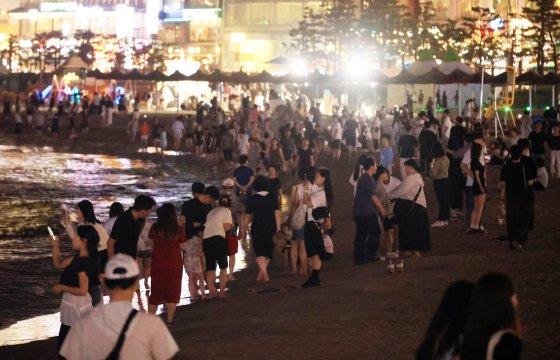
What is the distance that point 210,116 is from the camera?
56906 mm

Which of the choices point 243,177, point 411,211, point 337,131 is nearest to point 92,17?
point 337,131

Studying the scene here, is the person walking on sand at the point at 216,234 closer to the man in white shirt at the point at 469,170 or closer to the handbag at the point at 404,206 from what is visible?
the handbag at the point at 404,206

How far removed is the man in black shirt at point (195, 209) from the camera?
1259cm

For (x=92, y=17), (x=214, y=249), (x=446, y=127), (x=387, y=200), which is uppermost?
(x=92, y=17)

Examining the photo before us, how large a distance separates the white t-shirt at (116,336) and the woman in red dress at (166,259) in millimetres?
5313

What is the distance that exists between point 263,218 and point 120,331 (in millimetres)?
8766

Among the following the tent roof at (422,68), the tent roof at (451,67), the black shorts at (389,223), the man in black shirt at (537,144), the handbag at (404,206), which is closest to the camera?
the handbag at (404,206)

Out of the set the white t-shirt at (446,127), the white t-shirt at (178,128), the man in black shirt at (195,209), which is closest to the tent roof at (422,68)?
the white t-shirt at (178,128)

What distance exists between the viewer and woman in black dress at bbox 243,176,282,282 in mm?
14000

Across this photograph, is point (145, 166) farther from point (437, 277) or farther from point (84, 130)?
point (437, 277)

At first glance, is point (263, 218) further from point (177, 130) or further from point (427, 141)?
point (177, 130)

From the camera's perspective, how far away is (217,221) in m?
12.8

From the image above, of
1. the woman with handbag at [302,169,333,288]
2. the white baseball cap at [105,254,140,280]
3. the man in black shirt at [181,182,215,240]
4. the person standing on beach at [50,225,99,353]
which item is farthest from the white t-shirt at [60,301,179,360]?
the woman with handbag at [302,169,333,288]

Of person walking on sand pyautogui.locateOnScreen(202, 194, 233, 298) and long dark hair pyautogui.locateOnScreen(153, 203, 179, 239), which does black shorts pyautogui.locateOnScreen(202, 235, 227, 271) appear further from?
long dark hair pyautogui.locateOnScreen(153, 203, 179, 239)
